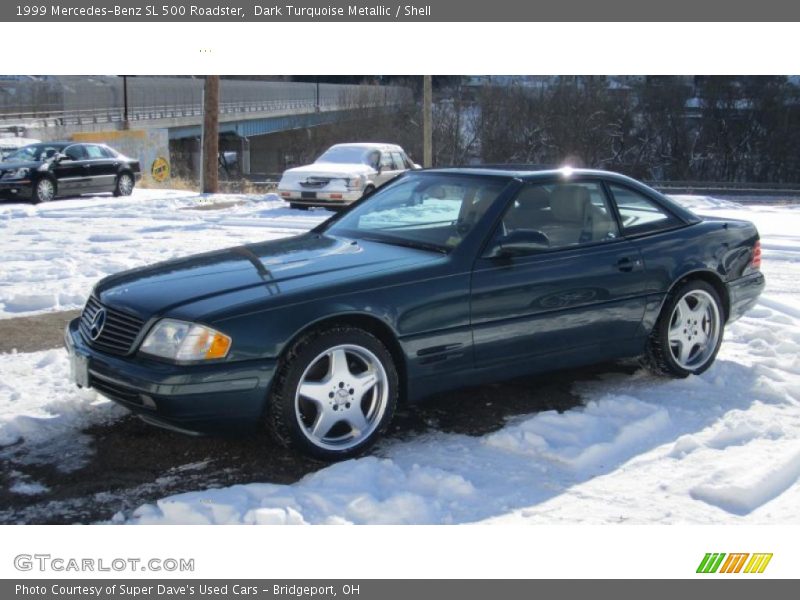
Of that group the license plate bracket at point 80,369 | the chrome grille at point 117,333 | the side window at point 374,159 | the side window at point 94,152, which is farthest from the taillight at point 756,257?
the side window at point 94,152

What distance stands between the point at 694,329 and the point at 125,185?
62.8ft

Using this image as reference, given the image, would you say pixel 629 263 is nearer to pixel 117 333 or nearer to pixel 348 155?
pixel 117 333

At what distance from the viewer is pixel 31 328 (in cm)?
695

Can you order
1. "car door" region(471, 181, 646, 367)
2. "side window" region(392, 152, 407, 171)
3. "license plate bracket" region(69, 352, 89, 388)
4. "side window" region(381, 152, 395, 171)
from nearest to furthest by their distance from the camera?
1. "license plate bracket" region(69, 352, 89, 388)
2. "car door" region(471, 181, 646, 367)
3. "side window" region(381, 152, 395, 171)
4. "side window" region(392, 152, 407, 171)

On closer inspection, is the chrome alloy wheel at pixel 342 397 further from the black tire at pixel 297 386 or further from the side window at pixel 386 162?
the side window at pixel 386 162

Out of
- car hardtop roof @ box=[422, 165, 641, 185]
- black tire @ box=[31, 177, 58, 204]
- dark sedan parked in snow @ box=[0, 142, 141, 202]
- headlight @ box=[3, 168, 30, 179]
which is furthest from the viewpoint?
black tire @ box=[31, 177, 58, 204]

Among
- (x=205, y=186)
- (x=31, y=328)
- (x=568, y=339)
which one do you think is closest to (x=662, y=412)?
(x=568, y=339)

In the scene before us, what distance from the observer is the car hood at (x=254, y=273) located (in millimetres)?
4480

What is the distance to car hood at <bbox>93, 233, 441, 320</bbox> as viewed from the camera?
4.48 meters

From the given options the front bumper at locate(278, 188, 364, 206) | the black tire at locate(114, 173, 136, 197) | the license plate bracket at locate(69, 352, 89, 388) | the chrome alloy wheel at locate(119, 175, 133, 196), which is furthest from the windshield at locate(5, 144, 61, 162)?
the license plate bracket at locate(69, 352, 89, 388)

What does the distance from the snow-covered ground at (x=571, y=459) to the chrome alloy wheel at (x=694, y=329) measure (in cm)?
Answer: 16

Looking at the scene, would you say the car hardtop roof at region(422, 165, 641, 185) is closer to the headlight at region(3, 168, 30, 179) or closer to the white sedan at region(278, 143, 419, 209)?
the white sedan at region(278, 143, 419, 209)

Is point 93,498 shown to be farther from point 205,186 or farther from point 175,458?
point 205,186

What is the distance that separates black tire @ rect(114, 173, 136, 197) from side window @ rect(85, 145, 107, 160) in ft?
2.24
